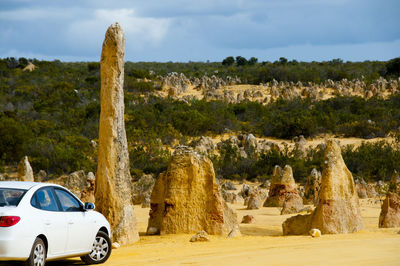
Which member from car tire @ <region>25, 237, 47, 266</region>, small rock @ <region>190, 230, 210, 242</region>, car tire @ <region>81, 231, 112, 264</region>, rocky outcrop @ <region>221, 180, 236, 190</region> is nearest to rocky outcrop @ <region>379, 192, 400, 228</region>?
small rock @ <region>190, 230, 210, 242</region>

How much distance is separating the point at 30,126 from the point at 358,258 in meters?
27.5

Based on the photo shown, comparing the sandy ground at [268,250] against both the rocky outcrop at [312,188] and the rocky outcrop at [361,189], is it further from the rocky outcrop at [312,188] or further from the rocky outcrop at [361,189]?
the rocky outcrop at [361,189]

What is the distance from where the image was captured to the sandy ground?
859cm

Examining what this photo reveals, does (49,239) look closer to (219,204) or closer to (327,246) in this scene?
(327,246)

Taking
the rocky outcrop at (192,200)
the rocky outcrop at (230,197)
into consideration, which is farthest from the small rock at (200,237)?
the rocky outcrop at (230,197)

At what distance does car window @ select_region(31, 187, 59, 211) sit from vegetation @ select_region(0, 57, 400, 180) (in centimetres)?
1876

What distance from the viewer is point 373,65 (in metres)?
70.8

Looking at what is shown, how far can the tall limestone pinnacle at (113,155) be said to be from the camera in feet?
39.2

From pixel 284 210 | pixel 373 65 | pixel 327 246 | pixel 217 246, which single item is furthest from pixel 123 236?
pixel 373 65

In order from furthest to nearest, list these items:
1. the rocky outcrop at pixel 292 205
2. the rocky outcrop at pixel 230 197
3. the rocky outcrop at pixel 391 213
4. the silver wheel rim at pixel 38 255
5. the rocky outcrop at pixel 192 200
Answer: the rocky outcrop at pixel 230 197 < the rocky outcrop at pixel 292 205 < the rocky outcrop at pixel 391 213 < the rocky outcrop at pixel 192 200 < the silver wheel rim at pixel 38 255

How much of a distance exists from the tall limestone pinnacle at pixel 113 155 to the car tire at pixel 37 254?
4087 mm

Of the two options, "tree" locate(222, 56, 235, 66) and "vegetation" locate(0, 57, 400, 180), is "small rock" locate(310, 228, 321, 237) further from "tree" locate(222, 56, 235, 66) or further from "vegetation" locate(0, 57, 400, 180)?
"tree" locate(222, 56, 235, 66)

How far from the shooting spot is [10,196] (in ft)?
25.3

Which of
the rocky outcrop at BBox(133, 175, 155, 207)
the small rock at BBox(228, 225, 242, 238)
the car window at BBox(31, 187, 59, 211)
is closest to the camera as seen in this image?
the car window at BBox(31, 187, 59, 211)
